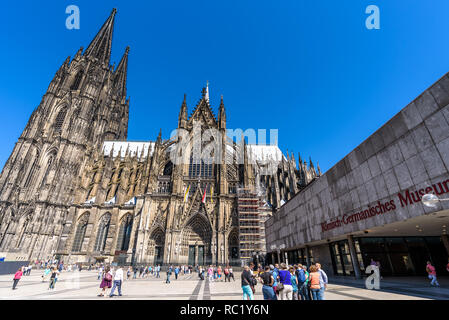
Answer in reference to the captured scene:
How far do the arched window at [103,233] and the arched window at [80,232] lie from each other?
251 centimetres

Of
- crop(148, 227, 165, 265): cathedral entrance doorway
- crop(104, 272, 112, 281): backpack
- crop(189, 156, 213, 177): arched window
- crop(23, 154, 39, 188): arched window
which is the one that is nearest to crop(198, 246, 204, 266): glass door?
crop(148, 227, 165, 265): cathedral entrance doorway

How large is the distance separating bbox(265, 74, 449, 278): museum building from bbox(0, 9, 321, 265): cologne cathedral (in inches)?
478

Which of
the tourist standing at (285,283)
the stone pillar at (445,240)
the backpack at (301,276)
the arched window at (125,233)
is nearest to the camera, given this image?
the tourist standing at (285,283)

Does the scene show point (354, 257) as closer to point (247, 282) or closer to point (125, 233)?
point (247, 282)

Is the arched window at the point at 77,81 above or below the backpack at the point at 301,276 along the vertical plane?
above

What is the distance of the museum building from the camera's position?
7961 millimetres

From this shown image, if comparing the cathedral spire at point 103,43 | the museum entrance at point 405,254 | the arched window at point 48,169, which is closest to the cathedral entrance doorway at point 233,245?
the museum entrance at point 405,254

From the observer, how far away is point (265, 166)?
4188 cm

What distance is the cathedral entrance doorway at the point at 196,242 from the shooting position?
2672 centimetres

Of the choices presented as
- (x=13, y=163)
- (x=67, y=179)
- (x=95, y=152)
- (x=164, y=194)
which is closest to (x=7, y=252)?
(x=67, y=179)

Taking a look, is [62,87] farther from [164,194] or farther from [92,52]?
[164,194]

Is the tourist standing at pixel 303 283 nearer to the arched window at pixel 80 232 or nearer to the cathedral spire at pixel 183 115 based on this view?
the cathedral spire at pixel 183 115

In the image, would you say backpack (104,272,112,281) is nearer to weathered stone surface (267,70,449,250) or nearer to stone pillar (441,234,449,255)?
weathered stone surface (267,70,449,250)

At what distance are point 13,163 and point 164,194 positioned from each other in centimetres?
2845
